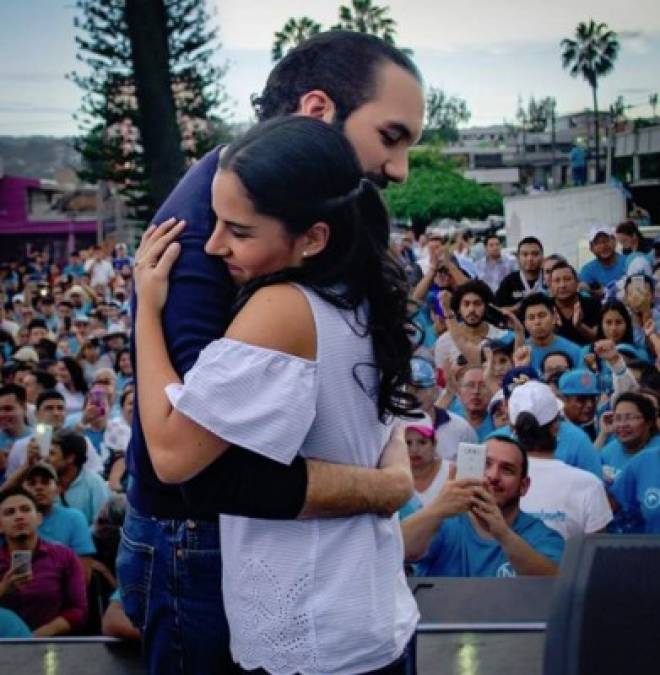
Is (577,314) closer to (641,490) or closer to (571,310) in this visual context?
(571,310)

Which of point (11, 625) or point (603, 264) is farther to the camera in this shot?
point (603, 264)

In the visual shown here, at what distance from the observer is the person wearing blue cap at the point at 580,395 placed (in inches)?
247

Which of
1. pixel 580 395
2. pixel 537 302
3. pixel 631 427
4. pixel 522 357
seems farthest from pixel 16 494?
pixel 537 302

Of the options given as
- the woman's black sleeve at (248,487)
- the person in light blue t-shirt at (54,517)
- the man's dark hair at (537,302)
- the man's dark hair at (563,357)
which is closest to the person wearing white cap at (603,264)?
the man's dark hair at (537,302)

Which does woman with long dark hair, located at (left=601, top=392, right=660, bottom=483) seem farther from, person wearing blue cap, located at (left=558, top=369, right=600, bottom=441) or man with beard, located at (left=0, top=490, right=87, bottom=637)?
man with beard, located at (left=0, top=490, right=87, bottom=637)

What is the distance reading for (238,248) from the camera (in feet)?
5.03

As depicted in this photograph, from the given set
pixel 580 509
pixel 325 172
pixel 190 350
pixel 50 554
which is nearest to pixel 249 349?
pixel 190 350

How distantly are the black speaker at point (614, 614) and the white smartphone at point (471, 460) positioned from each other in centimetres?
235

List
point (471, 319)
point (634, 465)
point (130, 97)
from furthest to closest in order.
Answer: point (130, 97), point (471, 319), point (634, 465)

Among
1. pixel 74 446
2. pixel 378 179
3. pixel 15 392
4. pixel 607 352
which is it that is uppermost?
pixel 378 179

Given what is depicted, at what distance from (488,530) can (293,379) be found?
2.63m

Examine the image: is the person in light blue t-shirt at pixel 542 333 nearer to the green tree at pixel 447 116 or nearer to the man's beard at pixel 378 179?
the man's beard at pixel 378 179

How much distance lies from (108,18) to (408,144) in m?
32.3

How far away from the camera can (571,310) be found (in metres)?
8.40
